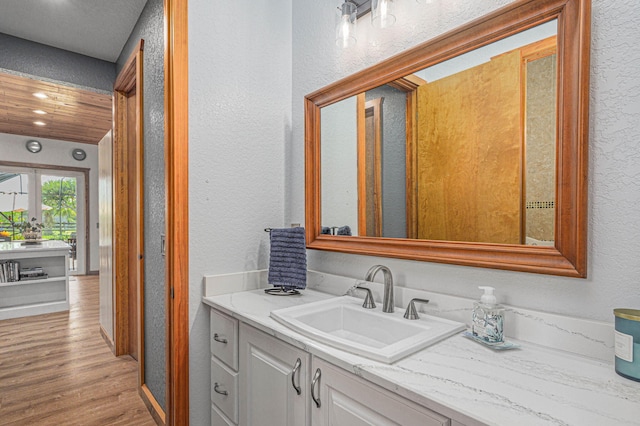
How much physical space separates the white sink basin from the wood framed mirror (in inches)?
9.1

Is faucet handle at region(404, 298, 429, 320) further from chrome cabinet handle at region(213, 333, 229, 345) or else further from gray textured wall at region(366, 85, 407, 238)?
chrome cabinet handle at region(213, 333, 229, 345)

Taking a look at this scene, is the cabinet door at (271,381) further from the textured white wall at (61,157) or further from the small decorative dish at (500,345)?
the textured white wall at (61,157)

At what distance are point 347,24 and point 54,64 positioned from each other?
2.67 meters

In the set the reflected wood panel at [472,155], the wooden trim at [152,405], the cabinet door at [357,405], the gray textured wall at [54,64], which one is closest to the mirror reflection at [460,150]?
the reflected wood panel at [472,155]

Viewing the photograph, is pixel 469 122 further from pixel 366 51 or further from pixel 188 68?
pixel 188 68

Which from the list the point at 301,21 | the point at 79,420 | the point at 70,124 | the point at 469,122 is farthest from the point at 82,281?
the point at 469,122

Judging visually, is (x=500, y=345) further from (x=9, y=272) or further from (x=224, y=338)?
(x=9, y=272)

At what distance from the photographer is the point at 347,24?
1.54 m

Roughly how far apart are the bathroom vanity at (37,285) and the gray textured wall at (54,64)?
84.2 inches

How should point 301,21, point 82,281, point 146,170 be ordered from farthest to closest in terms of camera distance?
point 82,281 → point 146,170 → point 301,21

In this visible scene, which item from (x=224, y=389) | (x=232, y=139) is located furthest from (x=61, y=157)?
(x=224, y=389)

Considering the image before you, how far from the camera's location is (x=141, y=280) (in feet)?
7.07

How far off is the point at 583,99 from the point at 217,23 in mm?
1560

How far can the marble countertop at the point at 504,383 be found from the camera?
2.11 ft
